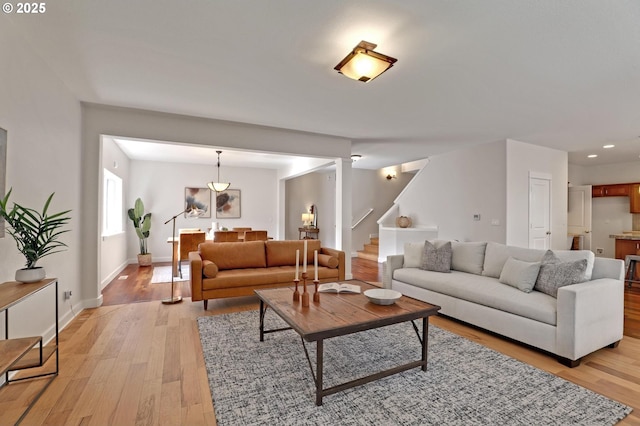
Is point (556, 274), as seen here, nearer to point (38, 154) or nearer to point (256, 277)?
point (256, 277)

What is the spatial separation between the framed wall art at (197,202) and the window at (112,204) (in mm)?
1581

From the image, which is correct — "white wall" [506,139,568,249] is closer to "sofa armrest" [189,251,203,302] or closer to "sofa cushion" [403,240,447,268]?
"sofa cushion" [403,240,447,268]

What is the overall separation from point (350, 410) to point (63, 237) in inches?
134

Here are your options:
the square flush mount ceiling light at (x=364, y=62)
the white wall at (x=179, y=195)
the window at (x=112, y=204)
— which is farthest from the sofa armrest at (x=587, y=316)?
the white wall at (x=179, y=195)

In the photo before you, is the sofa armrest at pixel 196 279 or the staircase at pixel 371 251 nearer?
the sofa armrest at pixel 196 279

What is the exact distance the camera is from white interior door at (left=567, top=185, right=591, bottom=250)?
7.40 m

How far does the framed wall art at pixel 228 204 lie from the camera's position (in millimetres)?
8141

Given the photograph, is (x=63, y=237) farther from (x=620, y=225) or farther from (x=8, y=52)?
(x=620, y=225)

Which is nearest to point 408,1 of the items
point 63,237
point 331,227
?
point 63,237

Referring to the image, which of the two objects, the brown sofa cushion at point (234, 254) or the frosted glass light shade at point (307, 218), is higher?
the frosted glass light shade at point (307, 218)

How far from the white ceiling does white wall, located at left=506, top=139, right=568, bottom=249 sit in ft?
3.88

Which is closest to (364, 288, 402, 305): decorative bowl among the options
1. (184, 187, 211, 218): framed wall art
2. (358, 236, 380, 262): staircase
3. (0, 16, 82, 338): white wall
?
(0, 16, 82, 338): white wall

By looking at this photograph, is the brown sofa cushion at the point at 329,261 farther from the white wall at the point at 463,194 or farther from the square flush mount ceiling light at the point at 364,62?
the white wall at the point at 463,194

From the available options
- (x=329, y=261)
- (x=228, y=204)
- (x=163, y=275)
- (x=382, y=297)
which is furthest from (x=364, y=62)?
(x=228, y=204)
